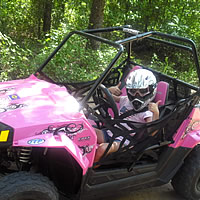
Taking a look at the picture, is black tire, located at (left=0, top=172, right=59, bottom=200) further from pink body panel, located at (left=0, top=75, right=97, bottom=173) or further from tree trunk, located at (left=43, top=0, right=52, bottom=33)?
tree trunk, located at (left=43, top=0, right=52, bottom=33)

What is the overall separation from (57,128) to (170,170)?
4.32 feet

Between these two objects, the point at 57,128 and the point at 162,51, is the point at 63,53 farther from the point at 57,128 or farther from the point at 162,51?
the point at 162,51

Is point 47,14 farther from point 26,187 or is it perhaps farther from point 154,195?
point 26,187

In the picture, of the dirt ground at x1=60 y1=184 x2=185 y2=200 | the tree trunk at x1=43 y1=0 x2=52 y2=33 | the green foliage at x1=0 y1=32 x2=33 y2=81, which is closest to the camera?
the dirt ground at x1=60 y1=184 x2=185 y2=200

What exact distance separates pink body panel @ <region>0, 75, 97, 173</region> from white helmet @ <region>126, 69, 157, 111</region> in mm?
584

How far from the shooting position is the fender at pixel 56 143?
1.92 m

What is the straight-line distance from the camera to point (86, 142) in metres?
2.23

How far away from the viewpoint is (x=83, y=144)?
Answer: 222 cm

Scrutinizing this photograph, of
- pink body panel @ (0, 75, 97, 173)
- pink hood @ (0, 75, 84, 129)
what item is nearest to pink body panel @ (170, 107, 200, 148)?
pink body panel @ (0, 75, 97, 173)

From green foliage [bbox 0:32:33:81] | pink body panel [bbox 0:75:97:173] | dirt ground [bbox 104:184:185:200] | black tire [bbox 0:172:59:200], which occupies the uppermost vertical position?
pink body panel [bbox 0:75:97:173]

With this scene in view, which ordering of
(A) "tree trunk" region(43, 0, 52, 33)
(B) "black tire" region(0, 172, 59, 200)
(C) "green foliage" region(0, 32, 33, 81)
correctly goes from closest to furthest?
1. (B) "black tire" region(0, 172, 59, 200)
2. (C) "green foliage" region(0, 32, 33, 81)
3. (A) "tree trunk" region(43, 0, 52, 33)

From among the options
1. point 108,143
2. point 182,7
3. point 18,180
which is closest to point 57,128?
point 18,180

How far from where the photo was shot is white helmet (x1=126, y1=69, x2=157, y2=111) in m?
2.72

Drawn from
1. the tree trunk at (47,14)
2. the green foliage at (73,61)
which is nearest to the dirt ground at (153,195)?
the green foliage at (73,61)
